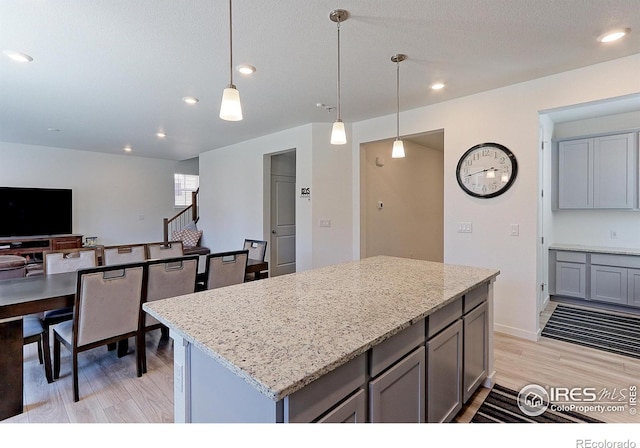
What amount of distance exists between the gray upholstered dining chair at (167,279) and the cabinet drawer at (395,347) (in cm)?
203

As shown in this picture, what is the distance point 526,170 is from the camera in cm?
307

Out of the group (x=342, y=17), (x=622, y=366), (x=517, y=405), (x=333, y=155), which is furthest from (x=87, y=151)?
(x=622, y=366)

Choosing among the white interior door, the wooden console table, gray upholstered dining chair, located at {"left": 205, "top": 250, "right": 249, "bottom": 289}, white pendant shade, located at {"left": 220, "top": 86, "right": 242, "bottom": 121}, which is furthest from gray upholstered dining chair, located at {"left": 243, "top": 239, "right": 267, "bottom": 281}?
the wooden console table

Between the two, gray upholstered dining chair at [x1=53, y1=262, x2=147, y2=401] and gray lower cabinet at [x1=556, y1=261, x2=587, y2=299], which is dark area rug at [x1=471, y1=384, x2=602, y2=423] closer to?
gray upholstered dining chair at [x1=53, y1=262, x2=147, y2=401]

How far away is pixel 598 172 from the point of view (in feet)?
13.2

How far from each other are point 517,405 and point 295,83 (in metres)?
3.20

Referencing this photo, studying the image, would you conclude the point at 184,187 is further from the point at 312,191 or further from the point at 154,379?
the point at 154,379

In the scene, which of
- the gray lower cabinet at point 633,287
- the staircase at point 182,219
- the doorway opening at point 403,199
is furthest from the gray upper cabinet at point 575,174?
the staircase at point 182,219

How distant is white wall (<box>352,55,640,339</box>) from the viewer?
111 inches

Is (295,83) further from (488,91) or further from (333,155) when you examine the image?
(488,91)

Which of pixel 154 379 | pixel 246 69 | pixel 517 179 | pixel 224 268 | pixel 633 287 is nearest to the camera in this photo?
pixel 154 379

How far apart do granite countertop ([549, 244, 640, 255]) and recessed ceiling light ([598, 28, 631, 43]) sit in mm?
2687

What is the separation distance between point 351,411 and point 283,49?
2459 millimetres

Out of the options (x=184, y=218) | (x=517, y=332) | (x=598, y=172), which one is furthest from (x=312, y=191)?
(x=184, y=218)
